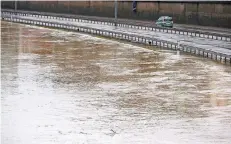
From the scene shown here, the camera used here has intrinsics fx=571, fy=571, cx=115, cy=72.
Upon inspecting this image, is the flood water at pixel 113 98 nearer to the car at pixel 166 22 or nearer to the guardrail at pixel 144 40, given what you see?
the guardrail at pixel 144 40

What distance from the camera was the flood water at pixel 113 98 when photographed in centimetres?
1641

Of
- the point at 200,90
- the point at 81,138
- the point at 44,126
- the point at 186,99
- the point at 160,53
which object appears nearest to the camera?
the point at 81,138

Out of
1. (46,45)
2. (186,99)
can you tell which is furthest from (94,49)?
(186,99)

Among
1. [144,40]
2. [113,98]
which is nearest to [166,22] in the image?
[144,40]

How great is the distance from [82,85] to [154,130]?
339 inches

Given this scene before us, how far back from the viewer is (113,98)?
2191cm

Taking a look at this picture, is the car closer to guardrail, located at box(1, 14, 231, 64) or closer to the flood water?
guardrail, located at box(1, 14, 231, 64)

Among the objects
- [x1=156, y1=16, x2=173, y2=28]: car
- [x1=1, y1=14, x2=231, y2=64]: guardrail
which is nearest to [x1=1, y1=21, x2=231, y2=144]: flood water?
[x1=1, y1=14, x2=231, y2=64]: guardrail

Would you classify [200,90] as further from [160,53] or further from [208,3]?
[208,3]

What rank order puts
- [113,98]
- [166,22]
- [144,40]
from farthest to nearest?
[166,22] → [144,40] → [113,98]

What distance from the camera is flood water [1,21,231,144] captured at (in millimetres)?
16406

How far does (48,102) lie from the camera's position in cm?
2089

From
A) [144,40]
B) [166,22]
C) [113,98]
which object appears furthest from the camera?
[166,22]

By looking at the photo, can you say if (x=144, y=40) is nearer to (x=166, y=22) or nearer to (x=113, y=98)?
(x=166, y=22)
